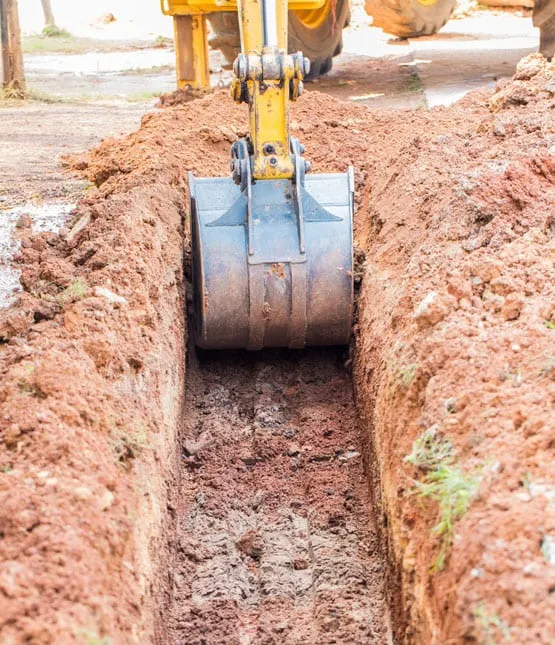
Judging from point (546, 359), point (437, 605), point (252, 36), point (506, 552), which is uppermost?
point (252, 36)

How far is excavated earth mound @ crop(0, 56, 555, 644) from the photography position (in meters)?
2.52

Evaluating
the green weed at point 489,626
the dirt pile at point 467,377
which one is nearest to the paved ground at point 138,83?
the dirt pile at point 467,377

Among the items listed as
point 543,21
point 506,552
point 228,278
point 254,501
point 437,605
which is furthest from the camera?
point 543,21

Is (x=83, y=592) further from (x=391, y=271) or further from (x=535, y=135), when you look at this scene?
(x=535, y=135)

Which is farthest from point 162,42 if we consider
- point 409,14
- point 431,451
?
point 431,451

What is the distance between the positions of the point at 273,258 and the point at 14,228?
225 cm

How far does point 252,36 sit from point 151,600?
265 cm

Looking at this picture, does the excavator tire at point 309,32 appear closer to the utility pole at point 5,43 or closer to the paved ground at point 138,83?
the paved ground at point 138,83

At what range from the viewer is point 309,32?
37.2 ft

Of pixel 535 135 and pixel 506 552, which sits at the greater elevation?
pixel 535 135

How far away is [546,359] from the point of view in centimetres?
318

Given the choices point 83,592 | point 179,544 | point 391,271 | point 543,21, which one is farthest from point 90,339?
point 543,21

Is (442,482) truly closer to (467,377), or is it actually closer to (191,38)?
(467,377)

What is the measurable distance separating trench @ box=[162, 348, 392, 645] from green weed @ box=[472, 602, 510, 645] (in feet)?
3.67
